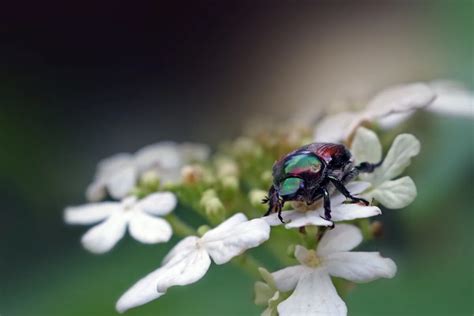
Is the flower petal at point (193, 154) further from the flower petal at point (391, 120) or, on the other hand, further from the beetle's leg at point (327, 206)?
the beetle's leg at point (327, 206)

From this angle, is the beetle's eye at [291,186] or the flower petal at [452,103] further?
the flower petal at [452,103]

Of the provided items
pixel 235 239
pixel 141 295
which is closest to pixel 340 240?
pixel 235 239

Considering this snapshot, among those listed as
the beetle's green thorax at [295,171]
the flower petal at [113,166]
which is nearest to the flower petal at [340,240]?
the beetle's green thorax at [295,171]

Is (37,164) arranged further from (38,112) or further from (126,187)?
(126,187)

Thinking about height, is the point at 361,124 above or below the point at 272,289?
above

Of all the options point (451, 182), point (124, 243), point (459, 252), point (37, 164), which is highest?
point (37, 164)

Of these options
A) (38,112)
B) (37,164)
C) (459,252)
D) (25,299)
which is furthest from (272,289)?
(38,112)
